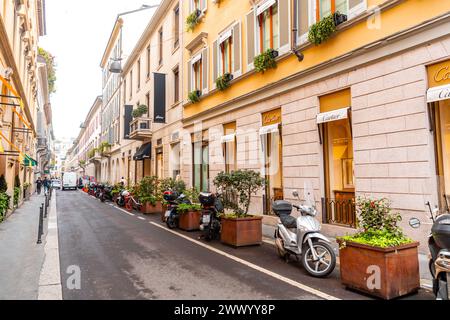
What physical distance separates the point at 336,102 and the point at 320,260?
481 centimetres

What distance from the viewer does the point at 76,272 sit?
5.72 m

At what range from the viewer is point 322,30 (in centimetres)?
884

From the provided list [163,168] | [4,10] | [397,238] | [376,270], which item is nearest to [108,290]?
[376,270]

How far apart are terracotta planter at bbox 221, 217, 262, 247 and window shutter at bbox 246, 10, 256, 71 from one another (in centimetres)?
641

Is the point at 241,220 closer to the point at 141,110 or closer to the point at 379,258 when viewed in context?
the point at 379,258

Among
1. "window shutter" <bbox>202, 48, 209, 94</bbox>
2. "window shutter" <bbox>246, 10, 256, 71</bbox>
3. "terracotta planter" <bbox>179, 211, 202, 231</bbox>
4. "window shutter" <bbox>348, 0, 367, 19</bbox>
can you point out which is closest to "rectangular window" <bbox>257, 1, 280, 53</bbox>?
"window shutter" <bbox>246, 10, 256, 71</bbox>

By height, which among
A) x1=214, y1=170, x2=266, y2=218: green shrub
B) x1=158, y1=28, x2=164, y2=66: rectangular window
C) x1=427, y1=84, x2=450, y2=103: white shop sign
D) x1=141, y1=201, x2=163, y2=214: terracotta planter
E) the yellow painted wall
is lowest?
x1=141, y1=201, x2=163, y2=214: terracotta planter

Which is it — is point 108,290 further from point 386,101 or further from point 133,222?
point 133,222

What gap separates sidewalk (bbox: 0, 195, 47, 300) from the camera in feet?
15.3

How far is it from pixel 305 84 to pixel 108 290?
24.9 ft

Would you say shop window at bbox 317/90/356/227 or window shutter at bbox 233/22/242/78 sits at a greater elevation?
window shutter at bbox 233/22/242/78

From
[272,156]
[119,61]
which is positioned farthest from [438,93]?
[119,61]

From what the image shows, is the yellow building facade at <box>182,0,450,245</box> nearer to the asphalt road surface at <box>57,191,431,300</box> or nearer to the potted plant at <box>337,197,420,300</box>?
the potted plant at <box>337,197,420,300</box>

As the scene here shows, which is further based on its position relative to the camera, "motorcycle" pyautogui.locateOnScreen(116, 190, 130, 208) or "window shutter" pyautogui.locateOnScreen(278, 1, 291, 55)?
"motorcycle" pyautogui.locateOnScreen(116, 190, 130, 208)
